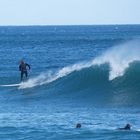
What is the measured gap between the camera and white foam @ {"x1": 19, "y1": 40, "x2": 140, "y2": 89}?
3503 cm

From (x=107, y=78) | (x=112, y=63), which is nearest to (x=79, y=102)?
(x=107, y=78)

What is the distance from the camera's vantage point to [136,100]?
29.8 meters

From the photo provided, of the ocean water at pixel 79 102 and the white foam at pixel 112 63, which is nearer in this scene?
the ocean water at pixel 79 102

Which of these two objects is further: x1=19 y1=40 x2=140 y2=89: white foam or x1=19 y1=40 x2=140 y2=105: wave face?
x1=19 y1=40 x2=140 y2=89: white foam

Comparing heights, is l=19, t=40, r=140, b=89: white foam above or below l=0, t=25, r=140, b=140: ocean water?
above

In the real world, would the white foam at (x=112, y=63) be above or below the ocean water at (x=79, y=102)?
above

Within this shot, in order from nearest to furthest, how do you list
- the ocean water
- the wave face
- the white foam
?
1. the ocean water
2. the wave face
3. the white foam

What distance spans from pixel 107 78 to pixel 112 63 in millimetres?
2143

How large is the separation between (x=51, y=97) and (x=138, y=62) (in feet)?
16.1

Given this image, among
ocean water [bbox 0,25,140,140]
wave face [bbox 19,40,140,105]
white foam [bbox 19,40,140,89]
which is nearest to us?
ocean water [bbox 0,25,140,140]

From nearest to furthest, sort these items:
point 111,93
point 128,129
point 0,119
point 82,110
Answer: point 128,129, point 0,119, point 82,110, point 111,93

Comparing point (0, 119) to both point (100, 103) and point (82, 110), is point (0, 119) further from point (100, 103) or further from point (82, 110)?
point (100, 103)

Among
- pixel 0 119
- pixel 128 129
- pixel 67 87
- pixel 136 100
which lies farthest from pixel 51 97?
pixel 128 129

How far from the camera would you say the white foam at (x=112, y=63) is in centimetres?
3503
